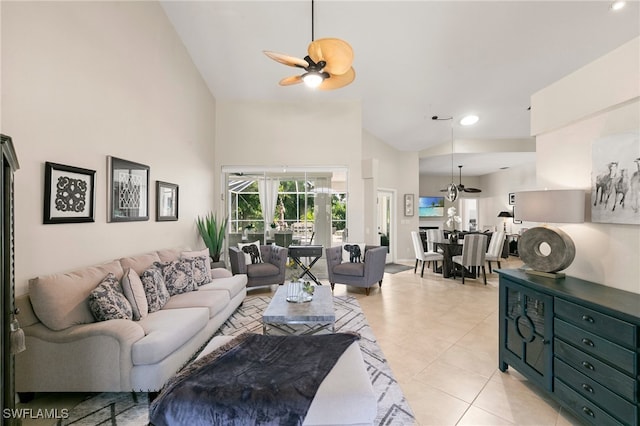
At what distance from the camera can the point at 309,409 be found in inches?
56.0

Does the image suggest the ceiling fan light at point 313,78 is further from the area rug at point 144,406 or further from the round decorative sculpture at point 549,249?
the area rug at point 144,406

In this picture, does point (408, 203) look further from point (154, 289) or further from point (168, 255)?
point (154, 289)

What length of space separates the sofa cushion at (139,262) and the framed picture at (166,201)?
0.75 metres

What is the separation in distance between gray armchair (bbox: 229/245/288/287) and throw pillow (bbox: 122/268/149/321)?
2150mm

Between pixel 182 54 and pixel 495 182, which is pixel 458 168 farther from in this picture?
pixel 182 54

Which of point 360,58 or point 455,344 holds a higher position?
point 360,58

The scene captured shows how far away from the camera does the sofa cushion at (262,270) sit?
4691mm

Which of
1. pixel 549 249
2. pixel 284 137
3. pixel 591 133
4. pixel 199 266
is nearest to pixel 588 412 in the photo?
pixel 549 249

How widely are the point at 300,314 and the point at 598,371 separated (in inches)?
85.0

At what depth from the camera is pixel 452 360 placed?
2650 mm

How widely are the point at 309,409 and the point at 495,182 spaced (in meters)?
10.8

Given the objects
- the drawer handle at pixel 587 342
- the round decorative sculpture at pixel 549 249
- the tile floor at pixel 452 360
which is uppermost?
the round decorative sculpture at pixel 549 249

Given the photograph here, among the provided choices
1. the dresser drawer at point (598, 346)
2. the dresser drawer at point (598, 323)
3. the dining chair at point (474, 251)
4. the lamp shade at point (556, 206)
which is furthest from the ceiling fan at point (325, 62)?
the dining chair at point (474, 251)

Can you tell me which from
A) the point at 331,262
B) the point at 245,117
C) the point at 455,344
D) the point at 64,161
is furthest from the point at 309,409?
the point at 245,117
